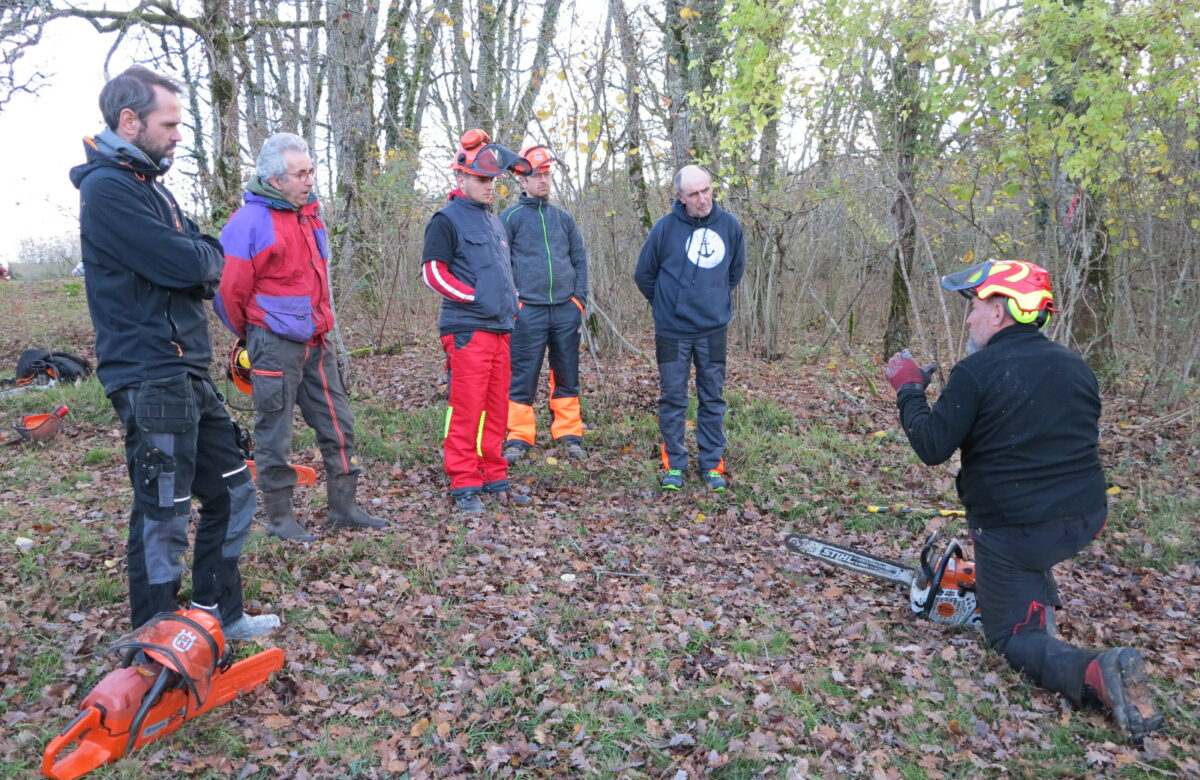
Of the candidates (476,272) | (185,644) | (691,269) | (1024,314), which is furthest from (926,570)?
(185,644)

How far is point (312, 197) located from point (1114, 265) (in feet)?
27.6

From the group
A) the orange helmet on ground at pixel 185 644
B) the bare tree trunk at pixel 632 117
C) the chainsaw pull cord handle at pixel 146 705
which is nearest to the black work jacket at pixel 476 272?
the orange helmet on ground at pixel 185 644

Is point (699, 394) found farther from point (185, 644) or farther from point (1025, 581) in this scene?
point (185, 644)

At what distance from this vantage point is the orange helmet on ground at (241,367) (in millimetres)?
4496

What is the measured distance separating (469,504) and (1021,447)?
341 cm

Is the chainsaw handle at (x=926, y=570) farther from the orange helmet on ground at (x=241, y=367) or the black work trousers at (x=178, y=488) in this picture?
the orange helmet on ground at (x=241, y=367)

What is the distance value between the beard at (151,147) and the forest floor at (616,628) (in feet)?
6.96

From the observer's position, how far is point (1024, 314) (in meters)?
3.50

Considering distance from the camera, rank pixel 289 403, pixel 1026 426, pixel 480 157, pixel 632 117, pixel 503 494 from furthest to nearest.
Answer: pixel 632 117, pixel 503 494, pixel 480 157, pixel 289 403, pixel 1026 426

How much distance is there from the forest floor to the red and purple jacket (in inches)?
51.5

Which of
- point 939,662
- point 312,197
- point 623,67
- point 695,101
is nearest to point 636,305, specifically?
point 695,101

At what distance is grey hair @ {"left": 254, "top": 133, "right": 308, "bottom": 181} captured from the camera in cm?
411

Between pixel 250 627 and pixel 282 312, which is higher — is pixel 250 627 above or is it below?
below

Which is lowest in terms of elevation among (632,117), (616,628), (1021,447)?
(616,628)
